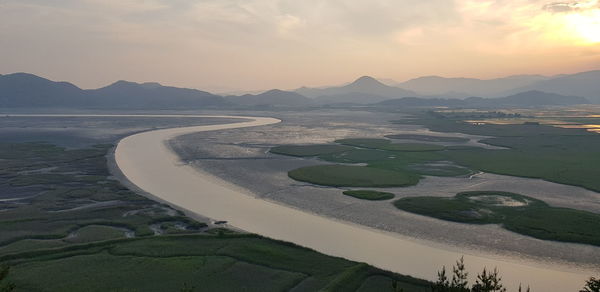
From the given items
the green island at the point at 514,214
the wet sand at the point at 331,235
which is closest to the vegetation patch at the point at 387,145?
the green island at the point at 514,214

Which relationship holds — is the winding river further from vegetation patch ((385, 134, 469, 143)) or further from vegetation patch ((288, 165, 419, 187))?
vegetation patch ((385, 134, 469, 143))

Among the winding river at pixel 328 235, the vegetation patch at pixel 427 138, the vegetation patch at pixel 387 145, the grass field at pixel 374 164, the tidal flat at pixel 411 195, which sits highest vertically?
the vegetation patch at pixel 427 138

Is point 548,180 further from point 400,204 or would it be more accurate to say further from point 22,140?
point 22,140

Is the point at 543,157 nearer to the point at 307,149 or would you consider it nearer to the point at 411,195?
the point at 411,195

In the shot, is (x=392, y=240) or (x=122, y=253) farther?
(x=392, y=240)

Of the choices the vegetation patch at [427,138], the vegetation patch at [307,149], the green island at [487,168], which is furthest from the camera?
the vegetation patch at [427,138]

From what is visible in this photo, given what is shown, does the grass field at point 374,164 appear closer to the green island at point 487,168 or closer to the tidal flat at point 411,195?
the green island at point 487,168

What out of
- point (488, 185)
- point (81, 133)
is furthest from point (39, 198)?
point (81, 133)
